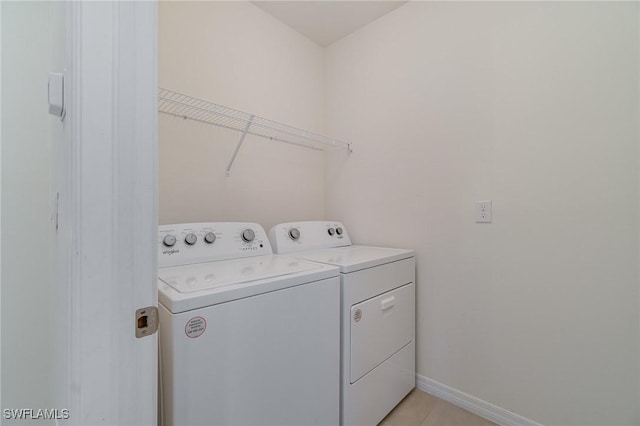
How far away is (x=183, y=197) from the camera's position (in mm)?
1512

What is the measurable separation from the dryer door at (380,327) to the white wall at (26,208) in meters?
1.19

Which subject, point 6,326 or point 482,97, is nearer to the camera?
point 6,326

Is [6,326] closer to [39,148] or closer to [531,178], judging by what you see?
[39,148]

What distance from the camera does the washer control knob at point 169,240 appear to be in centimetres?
117

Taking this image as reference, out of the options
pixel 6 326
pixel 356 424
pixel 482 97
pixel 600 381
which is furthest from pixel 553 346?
pixel 6 326

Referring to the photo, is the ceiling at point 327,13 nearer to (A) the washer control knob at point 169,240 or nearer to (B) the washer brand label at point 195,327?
(A) the washer control knob at point 169,240

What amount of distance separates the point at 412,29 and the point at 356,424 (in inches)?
88.3

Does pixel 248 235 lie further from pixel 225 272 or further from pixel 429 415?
pixel 429 415

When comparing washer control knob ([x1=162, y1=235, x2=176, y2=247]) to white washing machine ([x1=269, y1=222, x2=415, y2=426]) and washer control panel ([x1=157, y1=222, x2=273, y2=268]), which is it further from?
white washing machine ([x1=269, y1=222, x2=415, y2=426])

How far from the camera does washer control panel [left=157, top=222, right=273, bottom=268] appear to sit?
1174mm

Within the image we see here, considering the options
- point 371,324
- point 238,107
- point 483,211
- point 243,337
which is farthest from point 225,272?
point 483,211

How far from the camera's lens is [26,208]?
1.06 m

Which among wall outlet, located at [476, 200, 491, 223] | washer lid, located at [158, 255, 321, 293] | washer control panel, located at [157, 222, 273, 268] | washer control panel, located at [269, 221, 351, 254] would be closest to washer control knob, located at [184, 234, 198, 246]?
washer control panel, located at [157, 222, 273, 268]

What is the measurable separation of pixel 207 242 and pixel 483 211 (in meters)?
1.43
